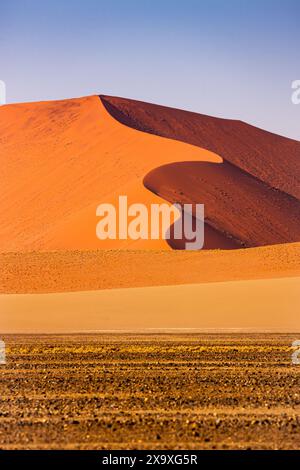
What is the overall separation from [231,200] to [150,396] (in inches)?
2104

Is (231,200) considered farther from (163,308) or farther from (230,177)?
(163,308)

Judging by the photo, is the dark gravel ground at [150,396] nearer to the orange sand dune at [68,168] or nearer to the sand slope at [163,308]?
the sand slope at [163,308]

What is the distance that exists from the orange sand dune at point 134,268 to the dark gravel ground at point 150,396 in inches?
762

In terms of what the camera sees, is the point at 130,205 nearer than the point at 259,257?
No

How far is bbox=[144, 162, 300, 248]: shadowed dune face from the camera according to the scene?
57.6 meters

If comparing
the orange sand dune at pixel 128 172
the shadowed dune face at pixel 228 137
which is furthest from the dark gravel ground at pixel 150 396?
the shadowed dune face at pixel 228 137

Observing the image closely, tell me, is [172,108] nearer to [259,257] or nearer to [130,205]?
[130,205]

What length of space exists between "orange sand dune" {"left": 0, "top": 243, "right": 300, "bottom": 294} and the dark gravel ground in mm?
19347

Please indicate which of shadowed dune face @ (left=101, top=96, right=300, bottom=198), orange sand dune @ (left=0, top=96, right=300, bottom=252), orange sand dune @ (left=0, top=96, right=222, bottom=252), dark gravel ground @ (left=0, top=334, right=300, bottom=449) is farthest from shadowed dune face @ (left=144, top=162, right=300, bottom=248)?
dark gravel ground @ (left=0, top=334, right=300, bottom=449)

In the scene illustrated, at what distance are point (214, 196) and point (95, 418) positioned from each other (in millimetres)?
53051

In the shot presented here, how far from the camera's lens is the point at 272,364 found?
48.3ft

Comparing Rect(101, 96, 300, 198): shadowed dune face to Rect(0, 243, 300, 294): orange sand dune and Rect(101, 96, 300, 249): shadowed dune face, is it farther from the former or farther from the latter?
Rect(0, 243, 300, 294): orange sand dune

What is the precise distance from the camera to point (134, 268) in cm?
4041
